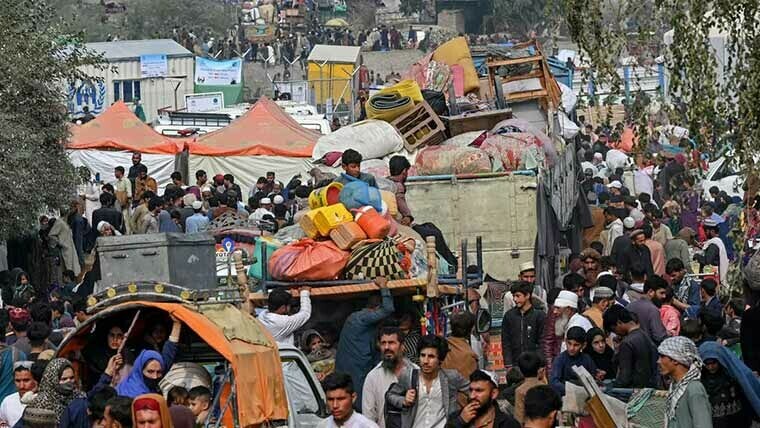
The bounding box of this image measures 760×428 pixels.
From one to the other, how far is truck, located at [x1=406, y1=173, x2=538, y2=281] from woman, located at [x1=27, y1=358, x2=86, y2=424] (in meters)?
9.02

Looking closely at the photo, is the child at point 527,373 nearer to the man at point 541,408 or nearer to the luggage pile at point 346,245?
the man at point 541,408

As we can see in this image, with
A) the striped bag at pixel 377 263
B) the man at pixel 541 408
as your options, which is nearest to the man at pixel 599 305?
the striped bag at pixel 377 263

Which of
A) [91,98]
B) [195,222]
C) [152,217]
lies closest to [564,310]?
[195,222]

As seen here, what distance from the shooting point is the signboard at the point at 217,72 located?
5906cm

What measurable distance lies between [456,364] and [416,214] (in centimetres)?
678

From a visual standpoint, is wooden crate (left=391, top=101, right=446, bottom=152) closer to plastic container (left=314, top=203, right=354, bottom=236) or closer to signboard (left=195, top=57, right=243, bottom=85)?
plastic container (left=314, top=203, right=354, bottom=236)

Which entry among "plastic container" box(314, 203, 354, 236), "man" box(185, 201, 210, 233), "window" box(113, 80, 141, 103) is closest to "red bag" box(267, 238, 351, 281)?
"plastic container" box(314, 203, 354, 236)

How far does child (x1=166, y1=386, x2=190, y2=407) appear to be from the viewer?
37.7 feet

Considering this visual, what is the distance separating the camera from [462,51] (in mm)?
27031

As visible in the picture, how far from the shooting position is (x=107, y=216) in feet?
87.7

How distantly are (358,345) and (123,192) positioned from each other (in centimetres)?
1390

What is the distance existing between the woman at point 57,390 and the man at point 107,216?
14.5 metres

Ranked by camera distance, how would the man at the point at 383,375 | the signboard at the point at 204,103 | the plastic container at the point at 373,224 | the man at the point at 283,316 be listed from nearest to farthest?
the man at the point at 383,375 → the man at the point at 283,316 → the plastic container at the point at 373,224 → the signboard at the point at 204,103

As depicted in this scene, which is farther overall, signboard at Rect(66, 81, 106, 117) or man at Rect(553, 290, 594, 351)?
signboard at Rect(66, 81, 106, 117)
